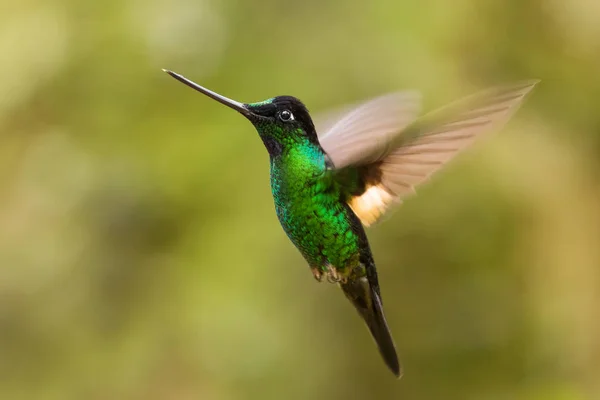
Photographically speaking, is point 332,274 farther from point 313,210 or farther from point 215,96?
point 215,96

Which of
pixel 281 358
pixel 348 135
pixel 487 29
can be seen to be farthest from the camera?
pixel 487 29

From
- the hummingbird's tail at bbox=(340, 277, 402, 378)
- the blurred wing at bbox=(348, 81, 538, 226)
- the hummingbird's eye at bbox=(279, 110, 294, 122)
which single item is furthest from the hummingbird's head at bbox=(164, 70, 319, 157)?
the hummingbird's tail at bbox=(340, 277, 402, 378)

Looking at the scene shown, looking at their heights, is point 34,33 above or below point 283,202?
above

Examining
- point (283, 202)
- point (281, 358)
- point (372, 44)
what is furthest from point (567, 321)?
point (283, 202)

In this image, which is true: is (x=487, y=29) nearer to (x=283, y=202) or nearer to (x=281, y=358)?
(x=281, y=358)

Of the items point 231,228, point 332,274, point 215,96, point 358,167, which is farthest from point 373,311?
point 231,228

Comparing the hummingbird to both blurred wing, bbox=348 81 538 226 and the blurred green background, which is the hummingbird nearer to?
blurred wing, bbox=348 81 538 226
